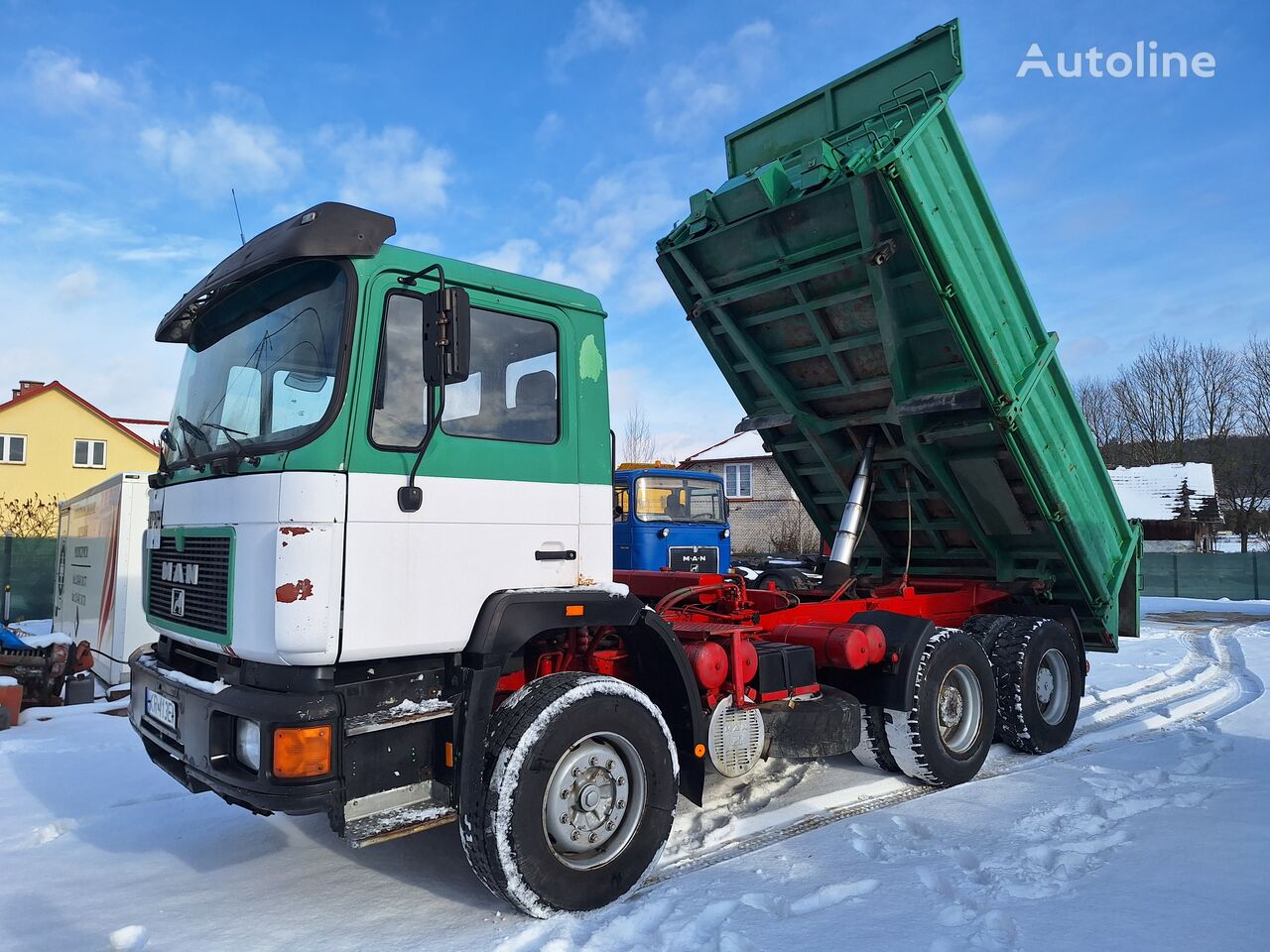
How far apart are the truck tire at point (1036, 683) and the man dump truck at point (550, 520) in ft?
0.11

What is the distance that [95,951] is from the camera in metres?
3.23

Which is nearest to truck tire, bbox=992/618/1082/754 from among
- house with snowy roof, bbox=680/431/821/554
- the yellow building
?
house with snowy roof, bbox=680/431/821/554

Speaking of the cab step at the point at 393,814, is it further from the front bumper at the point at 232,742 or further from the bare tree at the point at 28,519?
the bare tree at the point at 28,519

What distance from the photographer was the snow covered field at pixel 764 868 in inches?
131

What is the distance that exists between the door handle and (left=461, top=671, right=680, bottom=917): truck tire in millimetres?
511

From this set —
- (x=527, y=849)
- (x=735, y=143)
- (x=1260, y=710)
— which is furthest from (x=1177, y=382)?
(x=527, y=849)

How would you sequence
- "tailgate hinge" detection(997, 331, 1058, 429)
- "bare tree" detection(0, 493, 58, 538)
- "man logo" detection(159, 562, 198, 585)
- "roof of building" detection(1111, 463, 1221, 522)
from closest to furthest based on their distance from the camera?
"man logo" detection(159, 562, 198, 585) → "tailgate hinge" detection(997, 331, 1058, 429) → "bare tree" detection(0, 493, 58, 538) → "roof of building" detection(1111, 463, 1221, 522)

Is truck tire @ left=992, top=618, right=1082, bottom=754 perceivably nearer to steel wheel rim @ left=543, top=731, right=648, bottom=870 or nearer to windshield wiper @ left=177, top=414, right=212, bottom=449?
steel wheel rim @ left=543, top=731, right=648, bottom=870

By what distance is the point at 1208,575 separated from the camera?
25172 mm

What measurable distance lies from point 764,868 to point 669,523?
648cm

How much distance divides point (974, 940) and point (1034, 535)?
12.7 feet

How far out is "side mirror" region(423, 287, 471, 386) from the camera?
3223 millimetres

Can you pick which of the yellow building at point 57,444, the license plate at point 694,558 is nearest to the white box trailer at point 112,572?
the license plate at point 694,558

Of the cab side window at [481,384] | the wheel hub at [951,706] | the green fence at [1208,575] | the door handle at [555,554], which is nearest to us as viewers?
the cab side window at [481,384]
